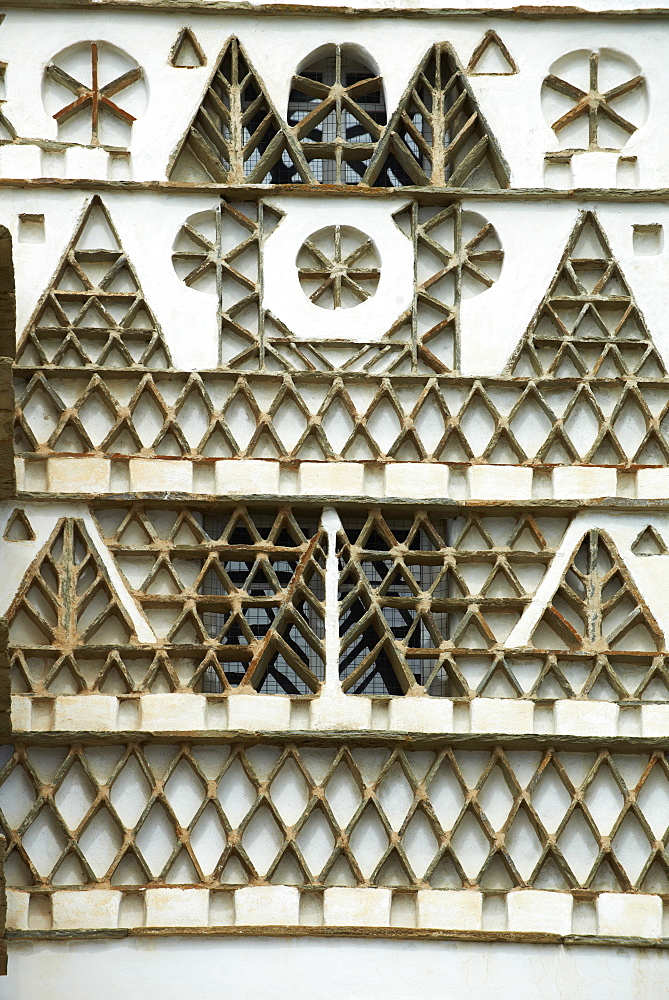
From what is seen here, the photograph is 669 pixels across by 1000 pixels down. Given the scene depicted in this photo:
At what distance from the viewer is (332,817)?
9945mm

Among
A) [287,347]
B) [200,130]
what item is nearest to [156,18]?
[200,130]

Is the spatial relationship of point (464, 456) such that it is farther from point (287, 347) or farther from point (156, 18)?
point (156, 18)

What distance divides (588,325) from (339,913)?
3187 mm

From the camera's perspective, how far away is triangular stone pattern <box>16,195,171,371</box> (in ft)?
34.6

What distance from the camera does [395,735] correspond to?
1001 centimetres

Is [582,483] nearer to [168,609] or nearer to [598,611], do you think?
[598,611]

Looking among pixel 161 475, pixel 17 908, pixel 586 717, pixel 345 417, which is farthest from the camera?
pixel 345 417

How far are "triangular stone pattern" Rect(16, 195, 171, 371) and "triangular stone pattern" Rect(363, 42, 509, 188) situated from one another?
53.2 inches

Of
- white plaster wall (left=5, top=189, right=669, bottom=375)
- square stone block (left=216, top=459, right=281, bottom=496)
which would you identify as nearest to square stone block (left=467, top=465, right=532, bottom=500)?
white plaster wall (left=5, top=189, right=669, bottom=375)

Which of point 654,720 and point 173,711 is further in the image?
point 654,720

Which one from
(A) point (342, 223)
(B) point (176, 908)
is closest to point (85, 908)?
(B) point (176, 908)

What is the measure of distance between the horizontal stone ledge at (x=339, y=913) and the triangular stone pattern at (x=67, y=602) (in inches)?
47.3

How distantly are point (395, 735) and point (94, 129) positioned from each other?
345 cm

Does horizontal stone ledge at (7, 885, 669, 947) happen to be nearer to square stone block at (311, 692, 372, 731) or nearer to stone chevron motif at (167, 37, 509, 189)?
square stone block at (311, 692, 372, 731)
